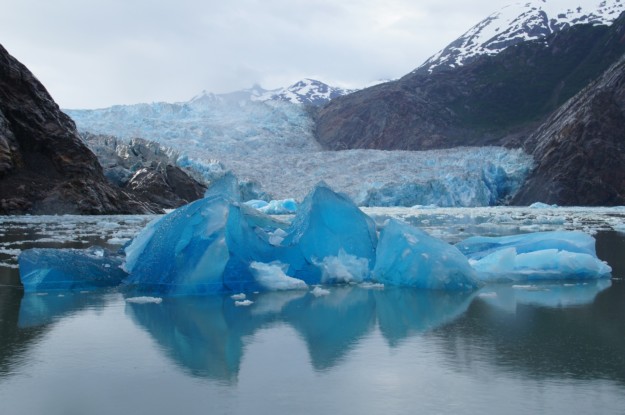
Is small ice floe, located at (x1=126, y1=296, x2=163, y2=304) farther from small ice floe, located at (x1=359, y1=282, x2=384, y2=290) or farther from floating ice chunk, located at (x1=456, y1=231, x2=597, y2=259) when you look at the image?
floating ice chunk, located at (x1=456, y1=231, x2=597, y2=259)

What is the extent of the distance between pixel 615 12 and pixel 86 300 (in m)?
87.4

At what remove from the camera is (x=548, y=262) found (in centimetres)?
596

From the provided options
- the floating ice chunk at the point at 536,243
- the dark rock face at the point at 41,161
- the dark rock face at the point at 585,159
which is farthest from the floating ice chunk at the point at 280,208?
the floating ice chunk at the point at 536,243

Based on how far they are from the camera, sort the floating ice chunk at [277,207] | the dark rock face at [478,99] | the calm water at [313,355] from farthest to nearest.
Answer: the dark rock face at [478,99]
the floating ice chunk at [277,207]
the calm water at [313,355]

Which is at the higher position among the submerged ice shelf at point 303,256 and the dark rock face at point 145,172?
the dark rock face at point 145,172

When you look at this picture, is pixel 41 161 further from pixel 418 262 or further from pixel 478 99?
pixel 478 99

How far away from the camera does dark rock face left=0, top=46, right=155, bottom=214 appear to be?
18.8m

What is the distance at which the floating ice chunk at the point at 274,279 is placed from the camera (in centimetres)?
527

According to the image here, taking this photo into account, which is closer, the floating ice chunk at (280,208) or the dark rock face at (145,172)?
the floating ice chunk at (280,208)

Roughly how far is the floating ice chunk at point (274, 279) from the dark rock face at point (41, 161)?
48.8 ft

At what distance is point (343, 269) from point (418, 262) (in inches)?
28.5

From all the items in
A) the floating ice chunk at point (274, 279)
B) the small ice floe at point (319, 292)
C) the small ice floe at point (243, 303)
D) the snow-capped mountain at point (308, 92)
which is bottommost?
the small ice floe at point (319, 292)

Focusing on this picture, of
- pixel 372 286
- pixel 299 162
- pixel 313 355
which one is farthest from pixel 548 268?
pixel 299 162

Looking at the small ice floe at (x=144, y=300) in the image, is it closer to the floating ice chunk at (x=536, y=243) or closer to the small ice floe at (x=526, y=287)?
the small ice floe at (x=526, y=287)
